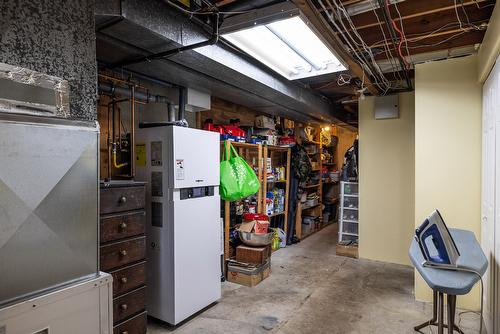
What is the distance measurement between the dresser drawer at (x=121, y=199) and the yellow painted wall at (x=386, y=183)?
3.30 m

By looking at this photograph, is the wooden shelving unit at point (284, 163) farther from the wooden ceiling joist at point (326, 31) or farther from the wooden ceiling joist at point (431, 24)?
the wooden ceiling joist at point (431, 24)

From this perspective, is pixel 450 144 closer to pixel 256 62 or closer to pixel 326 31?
pixel 326 31

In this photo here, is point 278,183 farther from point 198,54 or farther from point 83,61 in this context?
point 83,61

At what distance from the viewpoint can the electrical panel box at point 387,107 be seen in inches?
165

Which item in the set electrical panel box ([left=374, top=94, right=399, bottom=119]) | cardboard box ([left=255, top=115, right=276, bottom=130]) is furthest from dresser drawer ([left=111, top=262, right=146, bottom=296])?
electrical panel box ([left=374, top=94, right=399, bottom=119])

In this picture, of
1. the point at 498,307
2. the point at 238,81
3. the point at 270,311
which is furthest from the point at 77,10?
the point at 498,307

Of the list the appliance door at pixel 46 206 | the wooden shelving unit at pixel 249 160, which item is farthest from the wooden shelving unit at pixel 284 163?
the appliance door at pixel 46 206

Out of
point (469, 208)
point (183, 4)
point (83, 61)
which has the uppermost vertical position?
point (183, 4)

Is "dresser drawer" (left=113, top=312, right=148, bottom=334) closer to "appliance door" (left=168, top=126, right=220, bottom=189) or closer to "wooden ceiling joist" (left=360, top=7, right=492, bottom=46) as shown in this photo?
"appliance door" (left=168, top=126, right=220, bottom=189)

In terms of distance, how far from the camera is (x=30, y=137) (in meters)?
1.22

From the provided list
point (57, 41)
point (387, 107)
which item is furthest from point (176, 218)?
point (387, 107)

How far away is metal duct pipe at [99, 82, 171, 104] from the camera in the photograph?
256cm

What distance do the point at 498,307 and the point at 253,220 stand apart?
7.83ft

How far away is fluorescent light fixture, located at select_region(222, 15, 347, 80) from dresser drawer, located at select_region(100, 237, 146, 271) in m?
1.66
